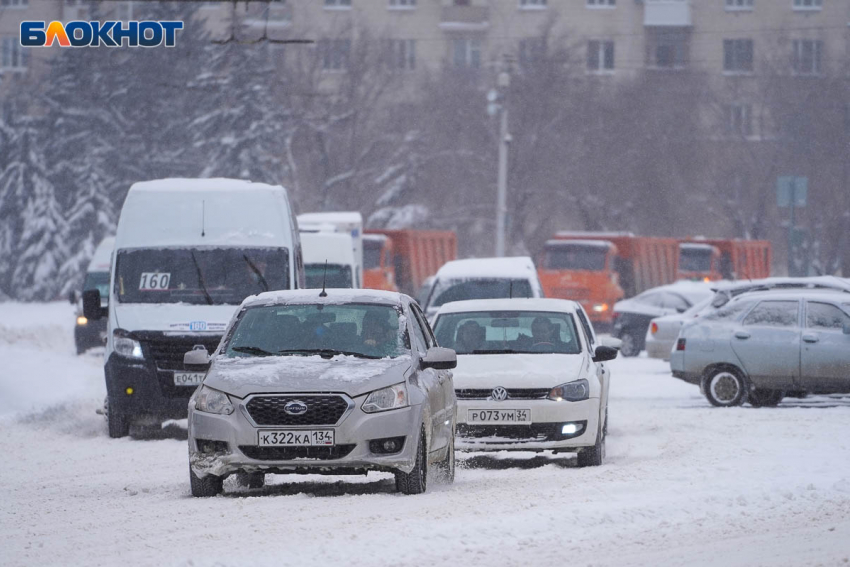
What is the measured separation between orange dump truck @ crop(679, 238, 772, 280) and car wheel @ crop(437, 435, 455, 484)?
38.3m

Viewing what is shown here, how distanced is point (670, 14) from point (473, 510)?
2682 inches

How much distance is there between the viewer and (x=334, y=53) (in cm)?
7069

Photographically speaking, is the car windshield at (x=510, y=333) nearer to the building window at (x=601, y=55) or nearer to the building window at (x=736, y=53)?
the building window at (x=736, y=53)

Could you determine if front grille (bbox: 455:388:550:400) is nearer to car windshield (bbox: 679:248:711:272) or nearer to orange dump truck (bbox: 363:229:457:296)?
orange dump truck (bbox: 363:229:457:296)

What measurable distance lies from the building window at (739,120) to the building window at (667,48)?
234 inches

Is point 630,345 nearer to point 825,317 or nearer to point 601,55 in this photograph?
point 825,317

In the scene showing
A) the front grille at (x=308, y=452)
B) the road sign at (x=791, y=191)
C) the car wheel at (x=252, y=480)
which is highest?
the road sign at (x=791, y=191)

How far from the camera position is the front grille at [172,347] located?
15.6 meters

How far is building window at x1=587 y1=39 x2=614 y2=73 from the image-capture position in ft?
251

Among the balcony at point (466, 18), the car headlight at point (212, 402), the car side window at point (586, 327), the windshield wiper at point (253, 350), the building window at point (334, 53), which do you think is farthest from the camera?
the balcony at point (466, 18)

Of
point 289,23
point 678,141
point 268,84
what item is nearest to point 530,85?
point 678,141

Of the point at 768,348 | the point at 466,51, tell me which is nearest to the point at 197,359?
the point at 768,348

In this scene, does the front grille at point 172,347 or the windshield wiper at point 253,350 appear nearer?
the windshield wiper at point 253,350

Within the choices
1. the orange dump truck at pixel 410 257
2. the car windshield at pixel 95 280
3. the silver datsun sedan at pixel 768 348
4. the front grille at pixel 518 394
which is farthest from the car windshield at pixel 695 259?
the front grille at pixel 518 394
